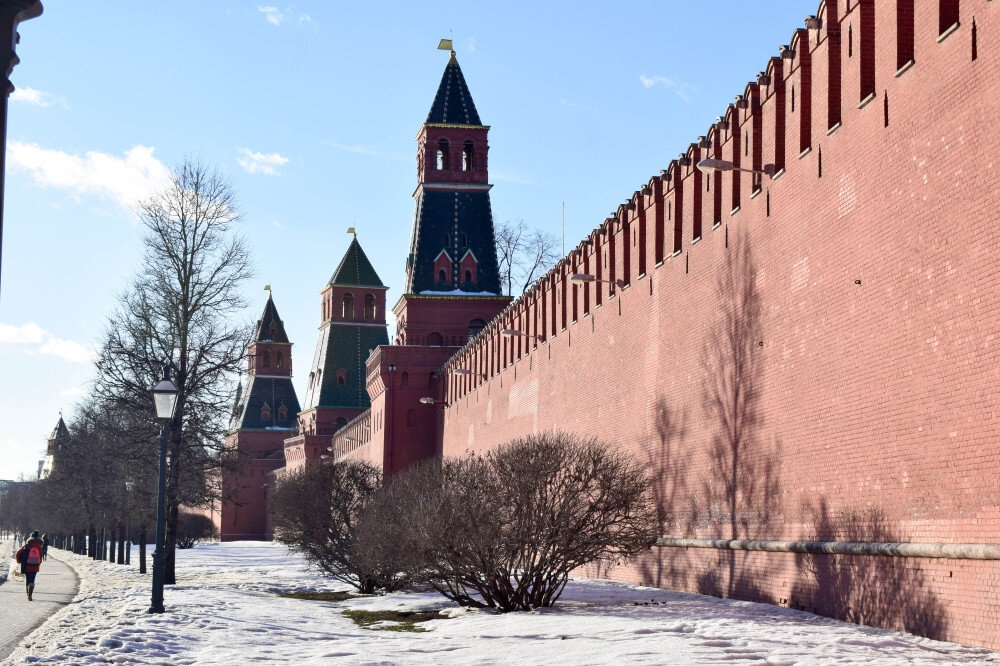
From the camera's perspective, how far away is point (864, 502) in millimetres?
14141

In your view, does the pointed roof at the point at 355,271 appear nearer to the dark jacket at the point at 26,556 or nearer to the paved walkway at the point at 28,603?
the paved walkway at the point at 28,603

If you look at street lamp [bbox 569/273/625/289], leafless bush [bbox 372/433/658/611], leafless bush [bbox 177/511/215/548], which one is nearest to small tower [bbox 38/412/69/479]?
leafless bush [bbox 177/511/215/548]

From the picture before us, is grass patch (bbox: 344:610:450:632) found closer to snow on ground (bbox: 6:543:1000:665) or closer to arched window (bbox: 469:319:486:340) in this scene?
snow on ground (bbox: 6:543:1000:665)

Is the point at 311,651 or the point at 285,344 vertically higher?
the point at 285,344

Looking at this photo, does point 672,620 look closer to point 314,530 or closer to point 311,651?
point 311,651

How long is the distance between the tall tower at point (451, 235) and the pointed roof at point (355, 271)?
31.4 metres

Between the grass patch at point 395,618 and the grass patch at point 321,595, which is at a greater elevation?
the grass patch at point 395,618

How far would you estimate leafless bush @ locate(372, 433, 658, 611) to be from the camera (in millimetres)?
16453

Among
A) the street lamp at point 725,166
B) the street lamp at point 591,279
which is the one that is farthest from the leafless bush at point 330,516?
the street lamp at point 725,166

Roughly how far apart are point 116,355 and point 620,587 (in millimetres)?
13203

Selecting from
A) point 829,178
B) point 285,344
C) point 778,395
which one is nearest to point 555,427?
point 778,395

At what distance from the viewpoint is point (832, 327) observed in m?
15.4

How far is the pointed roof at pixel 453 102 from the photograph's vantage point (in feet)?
185

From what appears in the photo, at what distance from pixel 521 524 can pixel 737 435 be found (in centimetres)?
402
